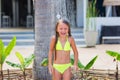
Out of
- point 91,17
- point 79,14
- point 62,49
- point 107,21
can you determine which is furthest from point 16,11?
point 62,49

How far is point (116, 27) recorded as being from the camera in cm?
1672

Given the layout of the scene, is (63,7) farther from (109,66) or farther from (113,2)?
(113,2)

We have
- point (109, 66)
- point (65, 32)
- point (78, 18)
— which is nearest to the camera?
point (65, 32)

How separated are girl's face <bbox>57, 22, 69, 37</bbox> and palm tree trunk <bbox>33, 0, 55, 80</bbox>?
153cm

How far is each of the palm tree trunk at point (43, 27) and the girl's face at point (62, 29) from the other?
153 cm

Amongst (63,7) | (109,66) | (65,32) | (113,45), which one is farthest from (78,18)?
(65,32)

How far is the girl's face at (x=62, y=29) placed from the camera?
480cm

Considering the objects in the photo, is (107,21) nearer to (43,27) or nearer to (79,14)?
(79,14)

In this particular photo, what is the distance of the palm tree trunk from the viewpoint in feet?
20.9

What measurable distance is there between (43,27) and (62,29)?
159 centimetres

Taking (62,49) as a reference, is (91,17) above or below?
above

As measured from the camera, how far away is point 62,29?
15.8 ft

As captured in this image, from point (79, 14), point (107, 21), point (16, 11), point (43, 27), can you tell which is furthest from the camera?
point (16, 11)

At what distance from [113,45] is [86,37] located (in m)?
1.23
